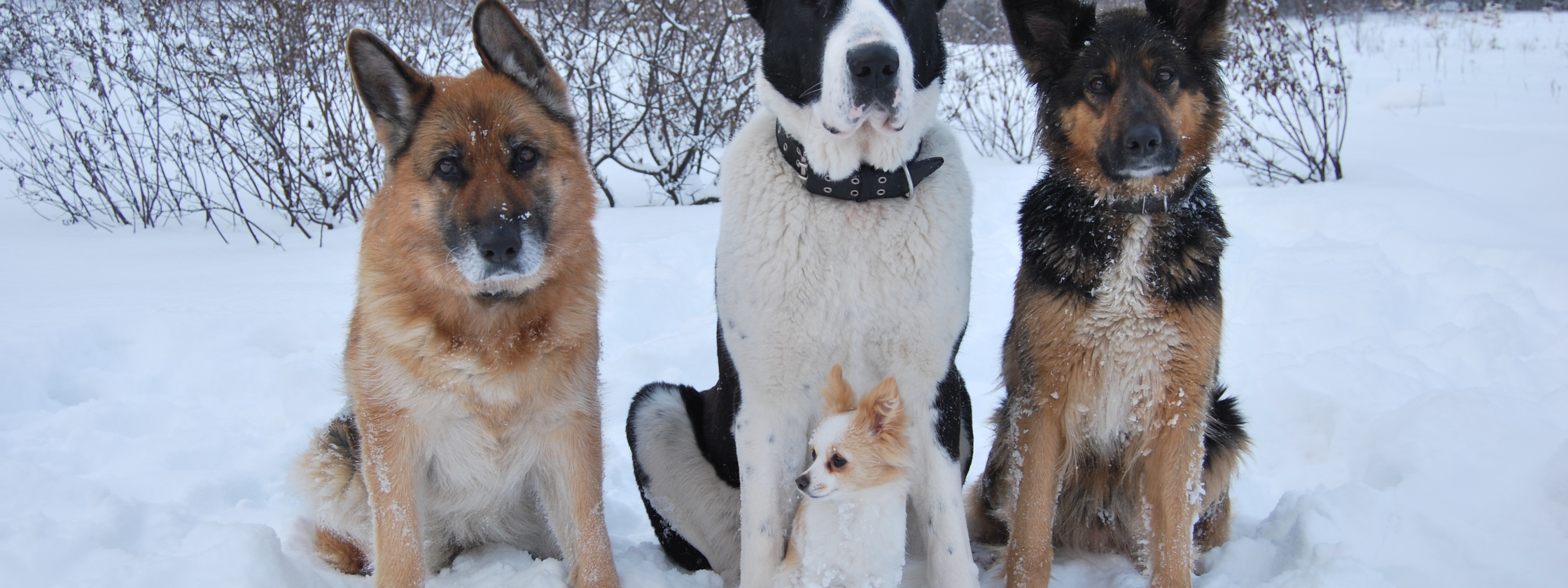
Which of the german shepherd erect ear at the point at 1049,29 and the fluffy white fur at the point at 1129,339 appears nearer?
the fluffy white fur at the point at 1129,339

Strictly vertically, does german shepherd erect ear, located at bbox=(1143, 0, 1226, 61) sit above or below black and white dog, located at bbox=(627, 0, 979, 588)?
above

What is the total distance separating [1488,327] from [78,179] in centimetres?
1085

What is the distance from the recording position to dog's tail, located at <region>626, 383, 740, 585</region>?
118 inches

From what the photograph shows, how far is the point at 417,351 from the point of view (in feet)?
7.73

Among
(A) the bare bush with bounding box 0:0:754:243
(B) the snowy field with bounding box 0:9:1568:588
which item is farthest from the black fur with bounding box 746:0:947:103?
(A) the bare bush with bounding box 0:0:754:243

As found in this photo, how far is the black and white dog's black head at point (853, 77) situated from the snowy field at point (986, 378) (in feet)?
4.92

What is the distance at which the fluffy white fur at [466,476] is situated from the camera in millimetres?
2354

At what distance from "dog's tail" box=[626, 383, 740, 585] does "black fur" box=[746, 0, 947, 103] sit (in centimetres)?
132

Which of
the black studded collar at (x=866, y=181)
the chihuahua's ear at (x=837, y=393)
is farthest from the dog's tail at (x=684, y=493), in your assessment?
the black studded collar at (x=866, y=181)

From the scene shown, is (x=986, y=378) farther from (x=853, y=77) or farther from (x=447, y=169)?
(x=447, y=169)

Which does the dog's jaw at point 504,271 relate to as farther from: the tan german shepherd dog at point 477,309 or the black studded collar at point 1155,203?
the black studded collar at point 1155,203

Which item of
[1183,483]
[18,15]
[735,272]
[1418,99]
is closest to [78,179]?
[18,15]

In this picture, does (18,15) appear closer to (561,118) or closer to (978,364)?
(561,118)

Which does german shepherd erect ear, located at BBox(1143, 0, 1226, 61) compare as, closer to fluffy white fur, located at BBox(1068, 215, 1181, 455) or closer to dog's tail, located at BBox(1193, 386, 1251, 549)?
fluffy white fur, located at BBox(1068, 215, 1181, 455)
